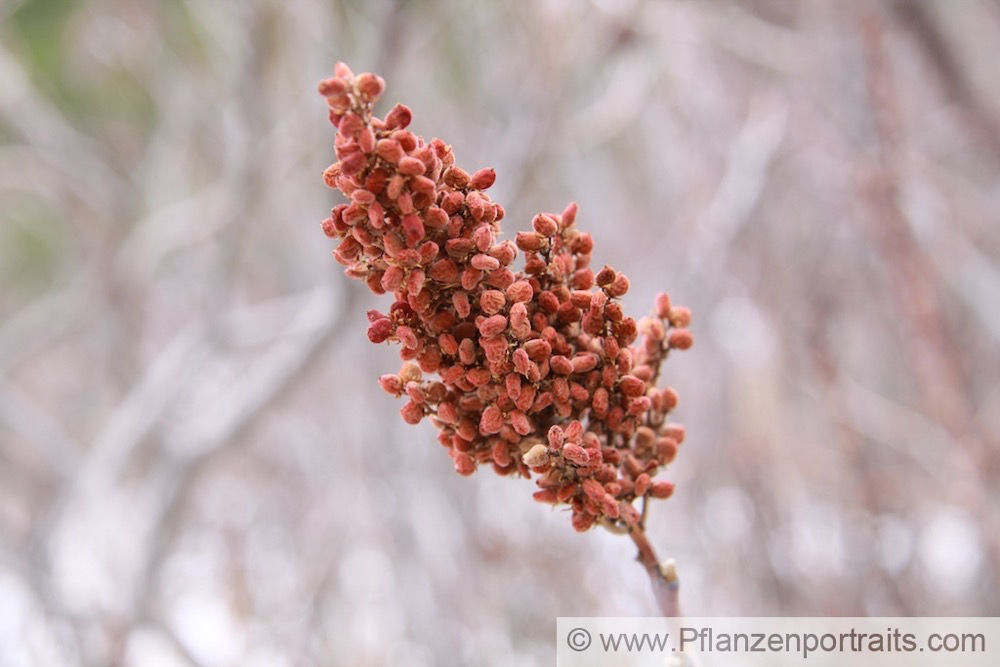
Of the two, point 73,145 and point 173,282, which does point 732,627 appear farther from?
point 173,282

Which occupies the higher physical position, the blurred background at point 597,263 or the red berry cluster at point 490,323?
the blurred background at point 597,263

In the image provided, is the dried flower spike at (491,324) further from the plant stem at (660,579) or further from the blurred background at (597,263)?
the blurred background at (597,263)

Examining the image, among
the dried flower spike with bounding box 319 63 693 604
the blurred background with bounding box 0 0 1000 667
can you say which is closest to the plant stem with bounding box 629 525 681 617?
the dried flower spike with bounding box 319 63 693 604

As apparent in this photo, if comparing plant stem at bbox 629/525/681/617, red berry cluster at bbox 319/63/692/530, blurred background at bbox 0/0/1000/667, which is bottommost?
plant stem at bbox 629/525/681/617

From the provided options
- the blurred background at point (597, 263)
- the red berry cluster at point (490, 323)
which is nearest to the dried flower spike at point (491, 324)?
the red berry cluster at point (490, 323)

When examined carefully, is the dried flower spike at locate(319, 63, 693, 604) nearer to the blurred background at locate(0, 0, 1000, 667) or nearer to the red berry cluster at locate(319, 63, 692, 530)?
the red berry cluster at locate(319, 63, 692, 530)

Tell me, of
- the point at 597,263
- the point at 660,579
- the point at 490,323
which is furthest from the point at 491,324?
the point at 597,263

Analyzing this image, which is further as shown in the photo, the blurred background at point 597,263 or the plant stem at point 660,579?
the blurred background at point 597,263
